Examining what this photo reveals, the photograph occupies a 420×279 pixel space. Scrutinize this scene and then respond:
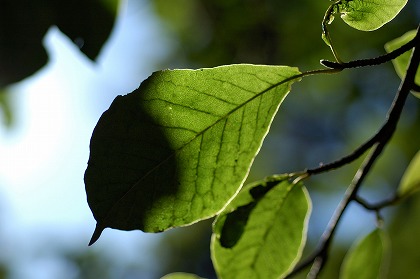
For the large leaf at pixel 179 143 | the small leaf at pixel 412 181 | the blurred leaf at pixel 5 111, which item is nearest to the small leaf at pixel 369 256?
the small leaf at pixel 412 181

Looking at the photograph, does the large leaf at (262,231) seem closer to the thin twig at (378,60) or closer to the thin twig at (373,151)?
the thin twig at (373,151)

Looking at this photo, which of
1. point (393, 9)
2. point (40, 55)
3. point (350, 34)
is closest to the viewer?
point (393, 9)

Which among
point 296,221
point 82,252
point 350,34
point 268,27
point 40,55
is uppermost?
point 40,55

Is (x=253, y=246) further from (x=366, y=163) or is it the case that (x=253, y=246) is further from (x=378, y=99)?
(x=378, y=99)

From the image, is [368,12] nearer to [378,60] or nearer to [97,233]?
[378,60]

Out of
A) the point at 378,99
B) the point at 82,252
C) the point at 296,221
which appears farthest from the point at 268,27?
the point at 82,252

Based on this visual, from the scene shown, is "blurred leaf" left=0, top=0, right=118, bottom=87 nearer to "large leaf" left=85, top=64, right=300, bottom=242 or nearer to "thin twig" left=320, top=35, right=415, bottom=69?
"large leaf" left=85, top=64, right=300, bottom=242

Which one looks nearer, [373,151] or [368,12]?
[368,12]

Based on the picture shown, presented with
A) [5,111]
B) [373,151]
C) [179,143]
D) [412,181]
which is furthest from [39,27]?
[5,111]
